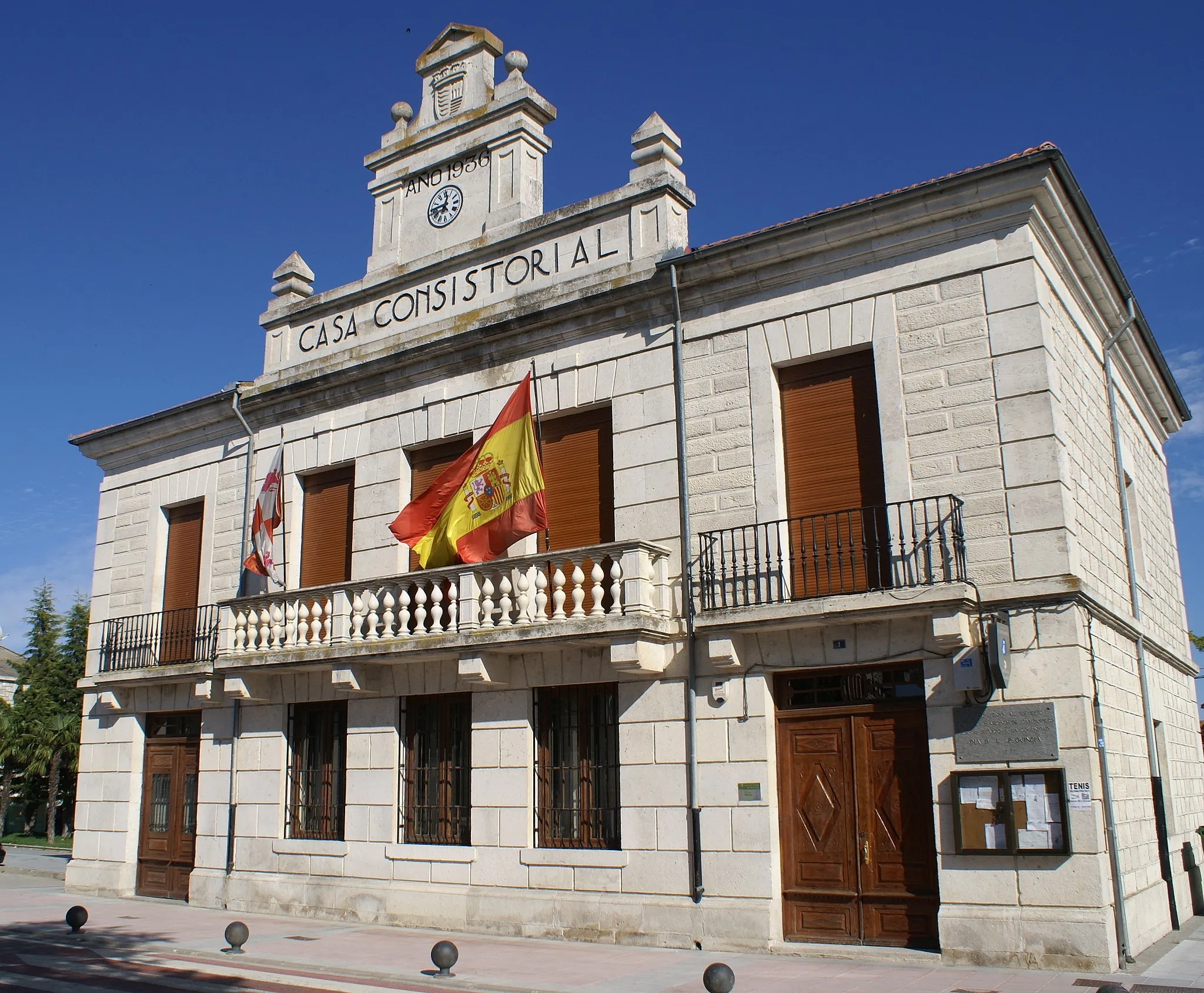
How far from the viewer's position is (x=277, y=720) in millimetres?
16703

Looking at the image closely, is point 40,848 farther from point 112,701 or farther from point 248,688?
point 248,688

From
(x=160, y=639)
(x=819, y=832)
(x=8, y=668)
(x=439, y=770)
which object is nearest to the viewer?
(x=819, y=832)

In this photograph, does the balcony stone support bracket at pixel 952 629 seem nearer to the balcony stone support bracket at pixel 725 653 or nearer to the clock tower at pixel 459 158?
the balcony stone support bracket at pixel 725 653

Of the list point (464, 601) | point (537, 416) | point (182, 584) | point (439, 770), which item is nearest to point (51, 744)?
point (182, 584)

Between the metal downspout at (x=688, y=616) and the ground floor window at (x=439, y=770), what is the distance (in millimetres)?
3353

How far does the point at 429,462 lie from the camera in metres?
16.7

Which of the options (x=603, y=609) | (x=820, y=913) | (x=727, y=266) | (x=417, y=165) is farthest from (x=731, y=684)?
(x=417, y=165)

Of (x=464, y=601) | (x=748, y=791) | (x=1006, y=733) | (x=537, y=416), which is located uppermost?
(x=537, y=416)

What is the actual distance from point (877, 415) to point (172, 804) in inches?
516

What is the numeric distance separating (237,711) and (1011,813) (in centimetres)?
1162

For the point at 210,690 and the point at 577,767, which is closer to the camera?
the point at 577,767

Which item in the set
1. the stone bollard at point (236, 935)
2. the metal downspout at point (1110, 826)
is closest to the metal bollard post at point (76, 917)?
the stone bollard at point (236, 935)

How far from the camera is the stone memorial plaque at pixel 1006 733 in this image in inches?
431

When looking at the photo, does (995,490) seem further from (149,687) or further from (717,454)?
(149,687)
